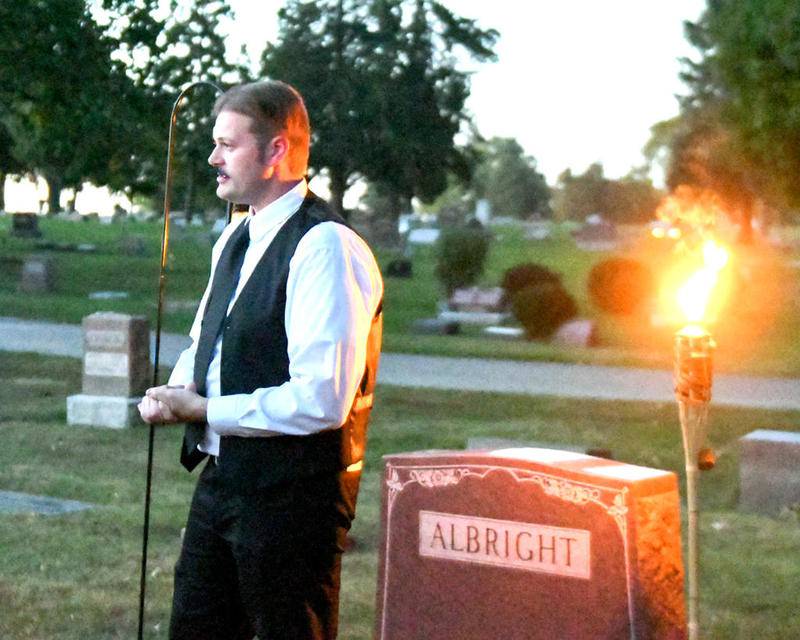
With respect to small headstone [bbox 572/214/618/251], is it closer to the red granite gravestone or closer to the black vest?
the red granite gravestone

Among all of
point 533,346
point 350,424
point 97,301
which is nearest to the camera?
point 350,424

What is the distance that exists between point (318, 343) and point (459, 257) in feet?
80.0

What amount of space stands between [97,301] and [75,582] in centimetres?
2324

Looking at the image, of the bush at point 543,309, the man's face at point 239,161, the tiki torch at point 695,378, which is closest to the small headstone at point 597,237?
the bush at point 543,309

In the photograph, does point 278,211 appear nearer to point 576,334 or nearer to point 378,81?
point 576,334

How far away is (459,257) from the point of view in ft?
90.6

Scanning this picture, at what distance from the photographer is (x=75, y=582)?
23.6 ft

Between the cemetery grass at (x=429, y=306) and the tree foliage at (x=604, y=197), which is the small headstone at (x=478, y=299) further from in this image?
the tree foliage at (x=604, y=197)

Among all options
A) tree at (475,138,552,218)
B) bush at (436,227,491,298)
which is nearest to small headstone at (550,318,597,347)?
bush at (436,227,491,298)

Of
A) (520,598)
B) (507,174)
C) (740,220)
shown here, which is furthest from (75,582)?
(507,174)

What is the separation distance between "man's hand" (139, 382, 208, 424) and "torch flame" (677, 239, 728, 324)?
4.61 feet

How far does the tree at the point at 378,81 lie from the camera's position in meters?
57.6

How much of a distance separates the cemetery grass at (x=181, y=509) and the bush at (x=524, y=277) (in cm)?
944

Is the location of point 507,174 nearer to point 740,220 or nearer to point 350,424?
point 740,220
